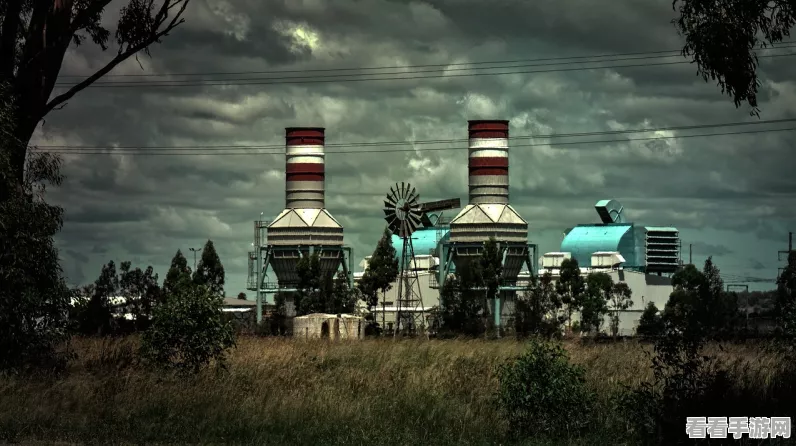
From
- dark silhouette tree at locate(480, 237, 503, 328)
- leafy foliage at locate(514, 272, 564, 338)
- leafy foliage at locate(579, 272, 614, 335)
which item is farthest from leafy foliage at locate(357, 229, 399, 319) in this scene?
leafy foliage at locate(579, 272, 614, 335)

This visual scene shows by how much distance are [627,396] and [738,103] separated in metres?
5.88

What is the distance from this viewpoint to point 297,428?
20141 millimetres

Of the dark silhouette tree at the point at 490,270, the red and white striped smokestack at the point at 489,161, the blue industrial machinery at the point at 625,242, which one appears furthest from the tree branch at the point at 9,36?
the blue industrial machinery at the point at 625,242

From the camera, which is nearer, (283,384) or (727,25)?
(727,25)

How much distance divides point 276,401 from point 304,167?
92.9 m

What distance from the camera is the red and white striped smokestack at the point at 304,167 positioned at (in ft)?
374

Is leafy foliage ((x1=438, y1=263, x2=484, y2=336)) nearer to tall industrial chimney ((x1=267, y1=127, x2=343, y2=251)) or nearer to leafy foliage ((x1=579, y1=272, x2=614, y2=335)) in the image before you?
leafy foliage ((x1=579, y1=272, x2=614, y2=335))

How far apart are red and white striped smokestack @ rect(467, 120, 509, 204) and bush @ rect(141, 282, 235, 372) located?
8334cm

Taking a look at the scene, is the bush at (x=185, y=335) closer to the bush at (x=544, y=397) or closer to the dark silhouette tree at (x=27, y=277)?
the dark silhouette tree at (x=27, y=277)

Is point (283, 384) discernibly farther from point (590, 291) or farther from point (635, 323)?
point (635, 323)

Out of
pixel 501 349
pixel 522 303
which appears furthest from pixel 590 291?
pixel 501 349

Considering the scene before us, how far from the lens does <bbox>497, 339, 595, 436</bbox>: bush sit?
66.7ft

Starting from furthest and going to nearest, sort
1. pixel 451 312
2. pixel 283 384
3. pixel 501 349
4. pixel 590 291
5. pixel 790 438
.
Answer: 1. pixel 590 291
2. pixel 451 312
3. pixel 501 349
4. pixel 283 384
5. pixel 790 438

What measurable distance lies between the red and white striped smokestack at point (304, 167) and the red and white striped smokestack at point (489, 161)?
15.8 metres
